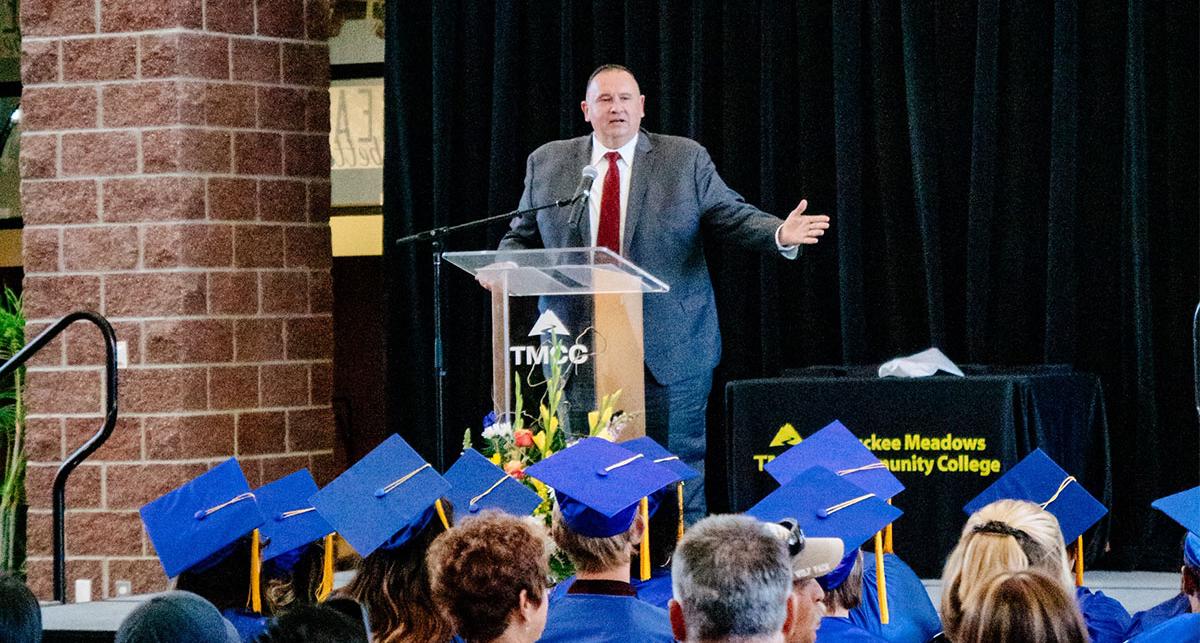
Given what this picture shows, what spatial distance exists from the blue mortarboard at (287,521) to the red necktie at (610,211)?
2008 millimetres

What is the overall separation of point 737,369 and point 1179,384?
1736mm

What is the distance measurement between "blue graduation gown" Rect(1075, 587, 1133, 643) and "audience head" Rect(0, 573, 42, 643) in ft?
6.27

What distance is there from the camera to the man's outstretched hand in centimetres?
488

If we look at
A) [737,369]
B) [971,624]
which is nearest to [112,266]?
[737,369]

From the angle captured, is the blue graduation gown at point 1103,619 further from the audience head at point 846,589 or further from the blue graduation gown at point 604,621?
the blue graduation gown at point 604,621

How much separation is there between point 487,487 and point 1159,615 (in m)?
1.50

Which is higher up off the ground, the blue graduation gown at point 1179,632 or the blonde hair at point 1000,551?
the blonde hair at point 1000,551

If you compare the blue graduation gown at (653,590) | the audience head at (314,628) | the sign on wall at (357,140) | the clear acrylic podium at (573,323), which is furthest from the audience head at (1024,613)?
the sign on wall at (357,140)

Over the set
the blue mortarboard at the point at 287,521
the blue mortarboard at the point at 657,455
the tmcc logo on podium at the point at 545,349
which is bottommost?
the blue mortarboard at the point at 287,521

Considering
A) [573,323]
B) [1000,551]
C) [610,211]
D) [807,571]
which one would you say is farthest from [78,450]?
[1000,551]

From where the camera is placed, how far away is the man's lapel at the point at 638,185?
5.57 meters

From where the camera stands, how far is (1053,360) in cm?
597

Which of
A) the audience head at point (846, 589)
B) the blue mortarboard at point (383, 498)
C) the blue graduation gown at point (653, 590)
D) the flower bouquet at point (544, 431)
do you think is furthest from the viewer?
the flower bouquet at point (544, 431)

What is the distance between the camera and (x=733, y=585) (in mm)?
2195
